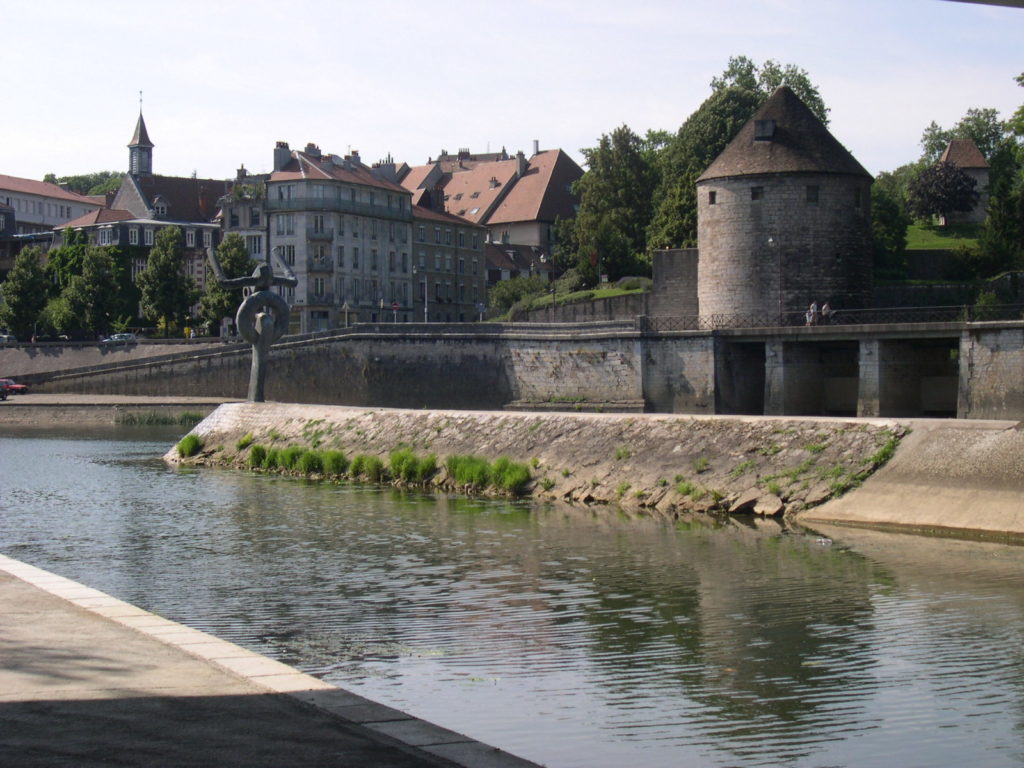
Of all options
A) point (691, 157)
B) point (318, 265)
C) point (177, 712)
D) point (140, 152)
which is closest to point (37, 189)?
point (140, 152)

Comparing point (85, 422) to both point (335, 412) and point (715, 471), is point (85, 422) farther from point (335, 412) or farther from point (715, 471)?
point (715, 471)

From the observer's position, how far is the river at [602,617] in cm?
1143

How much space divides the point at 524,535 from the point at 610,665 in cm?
1093

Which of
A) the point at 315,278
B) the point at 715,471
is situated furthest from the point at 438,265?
the point at 715,471

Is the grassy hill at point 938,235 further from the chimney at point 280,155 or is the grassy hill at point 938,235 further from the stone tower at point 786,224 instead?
the chimney at point 280,155

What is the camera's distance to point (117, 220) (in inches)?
4296

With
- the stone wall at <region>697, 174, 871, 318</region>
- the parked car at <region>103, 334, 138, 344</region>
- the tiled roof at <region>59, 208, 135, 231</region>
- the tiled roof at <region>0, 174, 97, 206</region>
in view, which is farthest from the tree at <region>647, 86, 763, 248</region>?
the tiled roof at <region>0, 174, 97, 206</region>

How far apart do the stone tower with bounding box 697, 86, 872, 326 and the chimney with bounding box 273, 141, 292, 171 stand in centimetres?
4650

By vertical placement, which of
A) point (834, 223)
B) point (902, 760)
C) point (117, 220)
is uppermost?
point (117, 220)

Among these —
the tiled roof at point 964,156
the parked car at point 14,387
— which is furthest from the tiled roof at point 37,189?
the tiled roof at point 964,156

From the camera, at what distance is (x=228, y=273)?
293 feet

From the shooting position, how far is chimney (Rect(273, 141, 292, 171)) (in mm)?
97500

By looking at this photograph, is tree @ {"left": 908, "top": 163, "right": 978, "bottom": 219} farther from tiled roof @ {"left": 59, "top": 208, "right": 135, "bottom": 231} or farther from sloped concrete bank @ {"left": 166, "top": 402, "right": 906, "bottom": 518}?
sloped concrete bank @ {"left": 166, "top": 402, "right": 906, "bottom": 518}

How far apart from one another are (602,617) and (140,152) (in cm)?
11880
